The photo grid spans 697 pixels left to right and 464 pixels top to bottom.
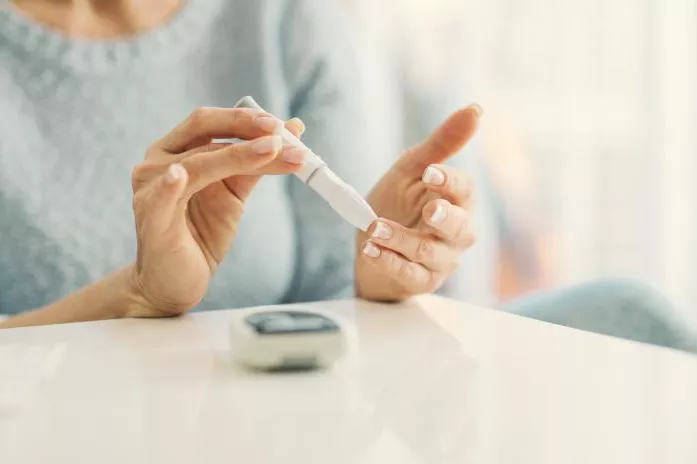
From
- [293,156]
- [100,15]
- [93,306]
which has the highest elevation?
[100,15]

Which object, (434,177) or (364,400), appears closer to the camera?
(364,400)

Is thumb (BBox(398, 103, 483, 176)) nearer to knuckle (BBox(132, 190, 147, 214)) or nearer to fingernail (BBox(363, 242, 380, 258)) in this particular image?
fingernail (BBox(363, 242, 380, 258))

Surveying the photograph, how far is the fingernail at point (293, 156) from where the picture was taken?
17.6 inches

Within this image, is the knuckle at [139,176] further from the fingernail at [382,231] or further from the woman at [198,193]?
the fingernail at [382,231]

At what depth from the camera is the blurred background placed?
97 cm

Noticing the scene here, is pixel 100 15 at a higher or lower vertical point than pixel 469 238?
higher

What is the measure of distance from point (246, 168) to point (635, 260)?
3.09 feet

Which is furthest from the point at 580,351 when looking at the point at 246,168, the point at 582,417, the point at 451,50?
the point at 451,50

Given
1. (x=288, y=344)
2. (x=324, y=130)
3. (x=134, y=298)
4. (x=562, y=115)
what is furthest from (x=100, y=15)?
(x=562, y=115)

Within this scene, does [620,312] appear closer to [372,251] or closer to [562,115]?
[372,251]

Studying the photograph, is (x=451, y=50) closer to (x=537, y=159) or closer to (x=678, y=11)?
(x=537, y=159)

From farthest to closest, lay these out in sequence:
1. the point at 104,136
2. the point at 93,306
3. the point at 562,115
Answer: the point at 562,115
the point at 104,136
the point at 93,306

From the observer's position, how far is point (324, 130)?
758mm

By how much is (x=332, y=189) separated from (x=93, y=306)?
21 cm
